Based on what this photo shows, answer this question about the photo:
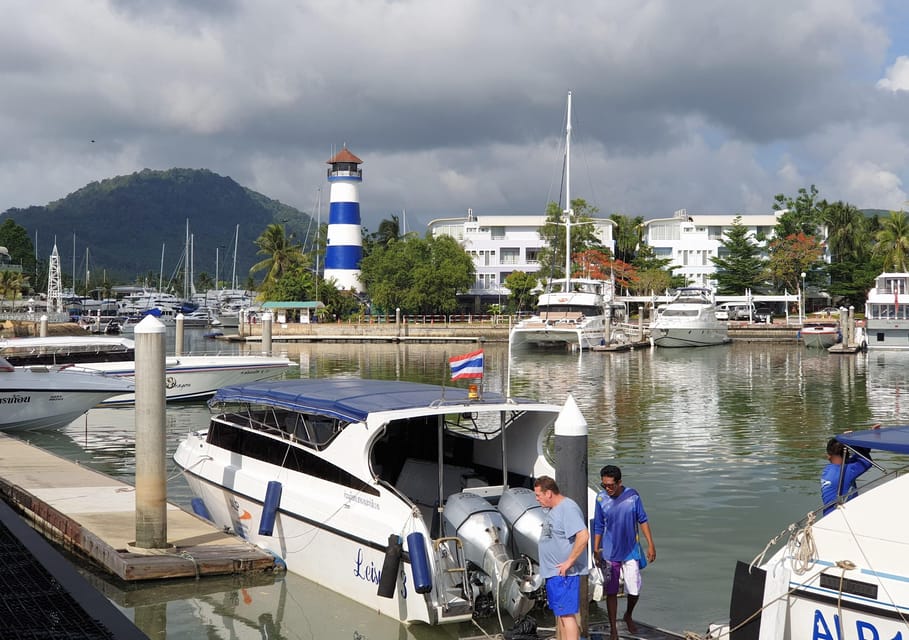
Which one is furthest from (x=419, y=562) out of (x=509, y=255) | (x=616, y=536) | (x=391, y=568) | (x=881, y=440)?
(x=509, y=255)

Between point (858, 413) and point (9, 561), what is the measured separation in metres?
25.1

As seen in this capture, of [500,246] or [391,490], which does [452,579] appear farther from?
[500,246]

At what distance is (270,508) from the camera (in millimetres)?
11938

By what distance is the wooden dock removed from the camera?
11508 millimetres

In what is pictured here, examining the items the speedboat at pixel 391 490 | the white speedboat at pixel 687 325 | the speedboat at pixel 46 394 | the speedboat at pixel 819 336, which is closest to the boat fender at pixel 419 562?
the speedboat at pixel 391 490

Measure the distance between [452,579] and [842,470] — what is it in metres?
3.99

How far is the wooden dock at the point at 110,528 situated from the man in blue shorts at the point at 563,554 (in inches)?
200

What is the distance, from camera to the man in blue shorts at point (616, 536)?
9.09 meters

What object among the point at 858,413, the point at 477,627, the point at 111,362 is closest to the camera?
the point at 477,627

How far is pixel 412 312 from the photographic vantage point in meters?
87.1

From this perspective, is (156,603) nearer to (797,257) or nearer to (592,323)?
(592,323)

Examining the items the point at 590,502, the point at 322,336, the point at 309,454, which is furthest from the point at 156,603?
the point at 322,336

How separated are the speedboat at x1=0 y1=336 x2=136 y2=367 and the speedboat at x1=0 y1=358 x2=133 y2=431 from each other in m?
6.01

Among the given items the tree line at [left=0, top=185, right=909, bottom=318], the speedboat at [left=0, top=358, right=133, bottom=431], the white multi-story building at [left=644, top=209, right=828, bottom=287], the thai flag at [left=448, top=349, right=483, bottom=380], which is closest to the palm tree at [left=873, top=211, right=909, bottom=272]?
the tree line at [left=0, top=185, right=909, bottom=318]
